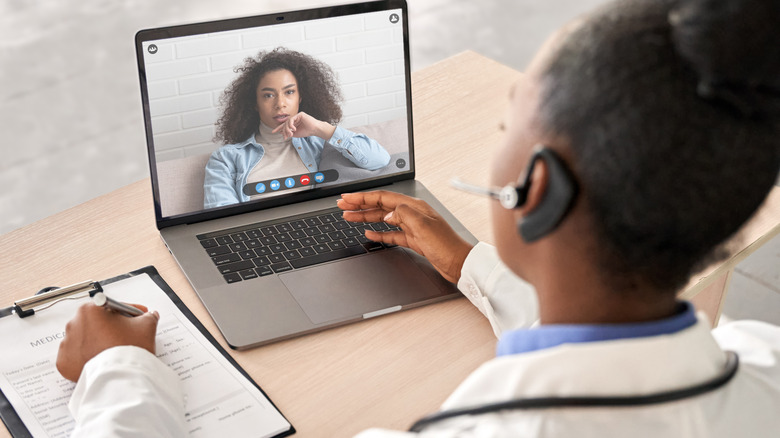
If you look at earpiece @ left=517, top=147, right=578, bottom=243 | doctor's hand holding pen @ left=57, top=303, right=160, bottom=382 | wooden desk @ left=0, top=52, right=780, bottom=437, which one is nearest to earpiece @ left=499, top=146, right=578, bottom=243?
earpiece @ left=517, top=147, right=578, bottom=243

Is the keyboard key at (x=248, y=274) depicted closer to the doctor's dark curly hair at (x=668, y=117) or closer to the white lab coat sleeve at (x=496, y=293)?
the white lab coat sleeve at (x=496, y=293)

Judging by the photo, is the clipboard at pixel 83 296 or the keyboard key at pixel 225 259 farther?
the keyboard key at pixel 225 259

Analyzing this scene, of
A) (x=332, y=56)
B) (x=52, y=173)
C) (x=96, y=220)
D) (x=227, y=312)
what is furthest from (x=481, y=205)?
(x=52, y=173)

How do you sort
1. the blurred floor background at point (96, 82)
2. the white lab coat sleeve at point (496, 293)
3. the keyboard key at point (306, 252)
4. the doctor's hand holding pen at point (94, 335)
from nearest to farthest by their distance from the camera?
the doctor's hand holding pen at point (94, 335) < the white lab coat sleeve at point (496, 293) < the keyboard key at point (306, 252) < the blurred floor background at point (96, 82)

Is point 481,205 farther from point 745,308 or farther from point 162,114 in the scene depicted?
point 745,308

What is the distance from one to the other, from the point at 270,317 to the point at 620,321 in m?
0.50

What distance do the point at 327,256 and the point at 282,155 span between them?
0.18m

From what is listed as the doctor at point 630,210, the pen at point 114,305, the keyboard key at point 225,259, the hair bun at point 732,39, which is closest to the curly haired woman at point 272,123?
the keyboard key at point 225,259

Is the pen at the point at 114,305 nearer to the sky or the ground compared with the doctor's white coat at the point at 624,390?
nearer to the ground

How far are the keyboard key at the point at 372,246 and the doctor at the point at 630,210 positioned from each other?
0.47 m

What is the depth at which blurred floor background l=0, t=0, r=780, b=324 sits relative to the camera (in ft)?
8.05

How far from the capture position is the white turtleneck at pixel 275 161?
1.19 m

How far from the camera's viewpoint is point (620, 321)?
66 cm

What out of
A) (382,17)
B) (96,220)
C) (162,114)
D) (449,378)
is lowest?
(449,378)
